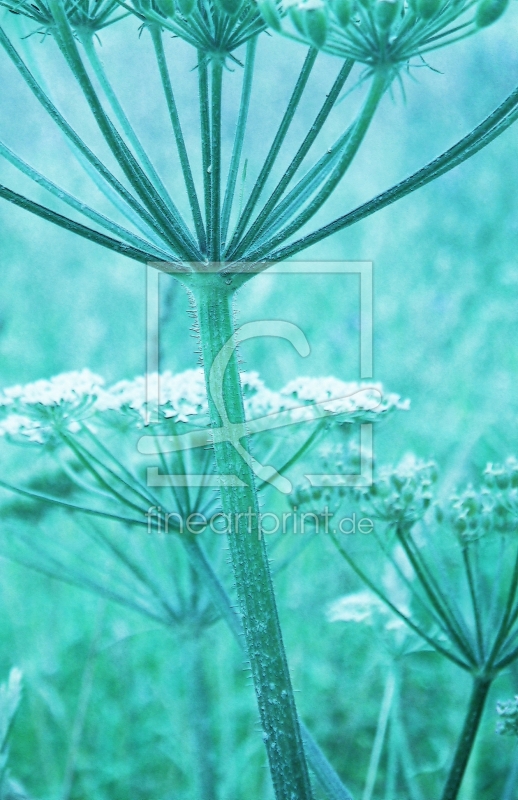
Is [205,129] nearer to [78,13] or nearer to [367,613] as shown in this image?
[78,13]

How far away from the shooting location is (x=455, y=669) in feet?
5.17

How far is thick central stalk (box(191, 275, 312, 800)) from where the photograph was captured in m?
0.75

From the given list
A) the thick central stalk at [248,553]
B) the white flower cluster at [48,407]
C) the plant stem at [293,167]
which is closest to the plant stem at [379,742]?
the thick central stalk at [248,553]

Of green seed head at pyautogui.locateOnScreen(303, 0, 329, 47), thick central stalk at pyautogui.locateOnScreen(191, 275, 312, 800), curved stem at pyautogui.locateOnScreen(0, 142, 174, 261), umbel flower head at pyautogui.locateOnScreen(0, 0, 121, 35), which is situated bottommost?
thick central stalk at pyautogui.locateOnScreen(191, 275, 312, 800)

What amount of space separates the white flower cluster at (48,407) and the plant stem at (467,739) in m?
0.59

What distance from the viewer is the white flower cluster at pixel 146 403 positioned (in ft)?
3.33

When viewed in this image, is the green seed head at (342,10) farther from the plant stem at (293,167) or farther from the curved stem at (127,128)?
the curved stem at (127,128)

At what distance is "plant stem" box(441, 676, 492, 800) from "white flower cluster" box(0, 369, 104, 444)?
0.59 metres

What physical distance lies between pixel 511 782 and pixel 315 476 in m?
0.47

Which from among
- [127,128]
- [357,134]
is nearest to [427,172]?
[357,134]

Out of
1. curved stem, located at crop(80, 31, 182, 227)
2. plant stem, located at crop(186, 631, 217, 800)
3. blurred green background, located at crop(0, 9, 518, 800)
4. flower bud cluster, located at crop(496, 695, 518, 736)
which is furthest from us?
blurred green background, located at crop(0, 9, 518, 800)

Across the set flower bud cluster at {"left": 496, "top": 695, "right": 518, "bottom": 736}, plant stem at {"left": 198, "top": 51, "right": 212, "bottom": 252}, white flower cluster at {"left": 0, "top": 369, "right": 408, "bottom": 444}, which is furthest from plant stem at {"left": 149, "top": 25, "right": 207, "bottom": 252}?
flower bud cluster at {"left": 496, "top": 695, "right": 518, "bottom": 736}

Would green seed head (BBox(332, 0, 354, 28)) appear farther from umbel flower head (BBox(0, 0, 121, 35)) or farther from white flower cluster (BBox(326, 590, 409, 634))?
white flower cluster (BBox(326, 590, 409, 634))

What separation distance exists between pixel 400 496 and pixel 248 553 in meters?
0.30
